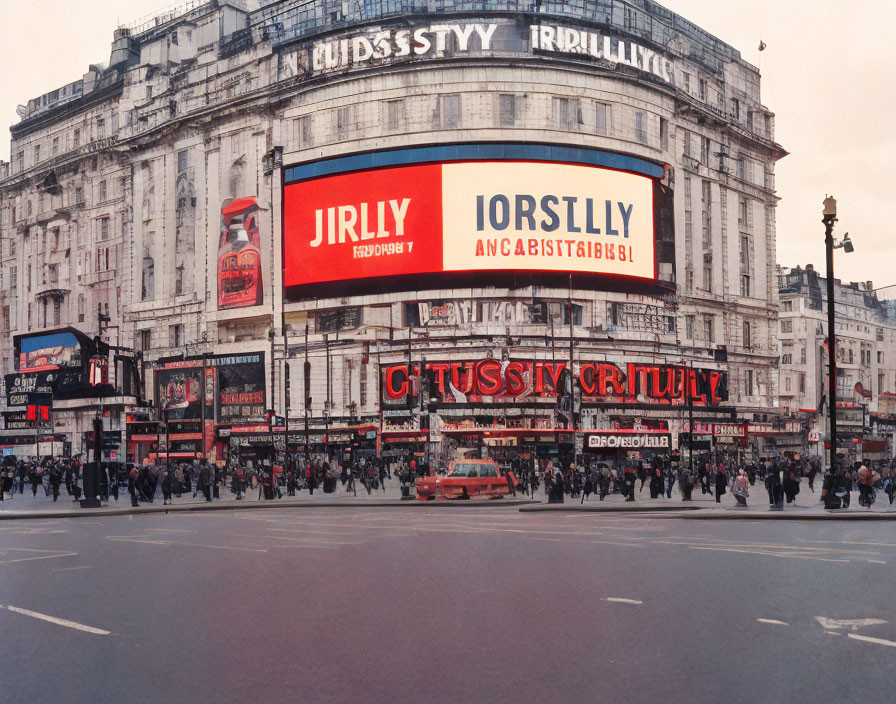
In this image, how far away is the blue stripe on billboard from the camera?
77.9 meters

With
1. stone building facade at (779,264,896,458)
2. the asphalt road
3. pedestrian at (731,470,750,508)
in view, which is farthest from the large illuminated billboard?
the asphalt road

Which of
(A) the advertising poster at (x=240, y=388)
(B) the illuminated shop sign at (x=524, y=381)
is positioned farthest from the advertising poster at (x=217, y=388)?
(B) the illuminated shop sign at (x=524, y=381)

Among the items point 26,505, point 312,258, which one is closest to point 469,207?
point 312,258

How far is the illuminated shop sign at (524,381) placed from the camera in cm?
7456

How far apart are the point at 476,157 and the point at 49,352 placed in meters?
49.8

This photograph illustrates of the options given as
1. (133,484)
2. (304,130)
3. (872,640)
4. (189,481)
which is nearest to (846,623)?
(872,640)

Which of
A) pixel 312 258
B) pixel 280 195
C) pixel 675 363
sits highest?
pixel 280 195

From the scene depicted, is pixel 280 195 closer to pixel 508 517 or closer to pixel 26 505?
pixel 26 505

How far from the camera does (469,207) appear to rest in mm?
76875

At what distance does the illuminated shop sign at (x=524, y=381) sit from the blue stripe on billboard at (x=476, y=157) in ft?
51.4

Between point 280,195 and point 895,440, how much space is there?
89.6 meters

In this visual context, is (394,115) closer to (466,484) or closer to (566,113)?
(566,113)

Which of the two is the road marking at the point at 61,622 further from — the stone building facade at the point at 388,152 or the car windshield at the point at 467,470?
the stone building facade at the point at 388,152

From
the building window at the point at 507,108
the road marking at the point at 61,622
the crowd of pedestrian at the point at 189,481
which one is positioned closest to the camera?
the road marking at the point at 61,622
